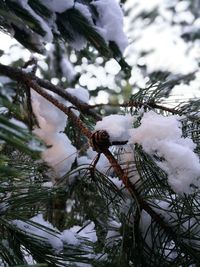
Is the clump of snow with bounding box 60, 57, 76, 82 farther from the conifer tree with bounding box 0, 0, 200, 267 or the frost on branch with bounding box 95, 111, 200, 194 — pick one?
the frost on branch with bounding box 95, 111, 200, 194

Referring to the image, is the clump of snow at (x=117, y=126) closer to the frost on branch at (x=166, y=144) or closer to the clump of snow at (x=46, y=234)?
the frost on branch at (x=166, y=144)

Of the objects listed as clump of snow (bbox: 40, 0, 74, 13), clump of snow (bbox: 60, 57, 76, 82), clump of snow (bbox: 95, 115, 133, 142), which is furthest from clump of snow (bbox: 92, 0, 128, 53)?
clump of snow (bbox: 60, 57, 76, 82)

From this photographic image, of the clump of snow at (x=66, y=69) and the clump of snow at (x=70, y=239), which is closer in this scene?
the clump of snow at (x=70, y=239)

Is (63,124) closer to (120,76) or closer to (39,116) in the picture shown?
(39,116)

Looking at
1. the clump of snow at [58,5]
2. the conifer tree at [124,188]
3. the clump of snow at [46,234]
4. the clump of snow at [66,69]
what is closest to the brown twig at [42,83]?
the conifer tree at [124,188]

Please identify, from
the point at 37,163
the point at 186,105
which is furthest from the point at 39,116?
the point at 186,105
